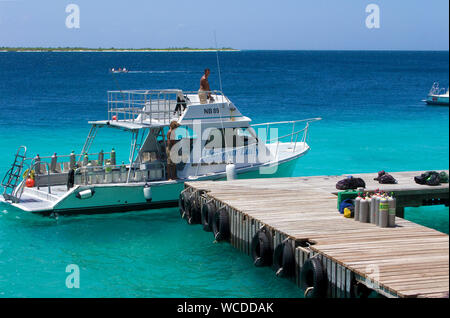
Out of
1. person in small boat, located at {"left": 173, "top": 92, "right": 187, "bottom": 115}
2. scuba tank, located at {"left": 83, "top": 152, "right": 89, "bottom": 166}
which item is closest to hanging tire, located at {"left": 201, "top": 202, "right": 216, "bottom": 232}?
person in small boat, located at {"left": 173, "top": 92, "right": 187, "bottom": 115}

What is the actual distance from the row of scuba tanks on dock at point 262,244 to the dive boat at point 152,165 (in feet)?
4.04

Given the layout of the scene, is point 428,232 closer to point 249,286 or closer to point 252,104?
point 249,286

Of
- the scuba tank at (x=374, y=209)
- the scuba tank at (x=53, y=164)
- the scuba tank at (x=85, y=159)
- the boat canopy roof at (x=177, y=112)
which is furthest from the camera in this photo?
the scuba tank at (x=53, y=164)

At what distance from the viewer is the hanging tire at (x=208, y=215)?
55.1 ft

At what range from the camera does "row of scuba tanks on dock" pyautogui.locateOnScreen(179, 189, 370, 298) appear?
457 inches

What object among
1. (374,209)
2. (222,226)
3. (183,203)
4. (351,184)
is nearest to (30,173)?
(183,203)

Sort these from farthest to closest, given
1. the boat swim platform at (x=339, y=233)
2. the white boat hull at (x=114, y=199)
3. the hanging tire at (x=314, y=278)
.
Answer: the white boat hull at (x=114, y=199) → the hanging tire at (x=314, y=278) → the boat swim platform at (x=339, y=233)

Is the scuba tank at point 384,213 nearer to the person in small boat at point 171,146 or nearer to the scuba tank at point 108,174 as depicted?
the person in small boat at point 171,146

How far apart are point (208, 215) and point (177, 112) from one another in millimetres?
4663

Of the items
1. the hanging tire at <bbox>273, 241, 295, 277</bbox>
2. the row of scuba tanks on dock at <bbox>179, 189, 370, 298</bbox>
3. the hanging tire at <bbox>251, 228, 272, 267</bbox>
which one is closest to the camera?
the row of scuba tanks on dock at <bbox>179, 189, 370, 298</bbox>

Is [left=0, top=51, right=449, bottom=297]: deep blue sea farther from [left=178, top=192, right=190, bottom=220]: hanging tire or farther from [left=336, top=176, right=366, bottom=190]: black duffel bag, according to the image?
[left=336, top=176, right=366, bottom=190]: black duffel bag

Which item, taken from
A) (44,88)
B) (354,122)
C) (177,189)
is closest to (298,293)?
(177,189)

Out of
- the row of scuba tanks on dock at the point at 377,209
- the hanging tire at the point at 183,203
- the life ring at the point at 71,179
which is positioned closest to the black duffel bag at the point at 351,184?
the row of scuba tanks on dock at the point at 377,209

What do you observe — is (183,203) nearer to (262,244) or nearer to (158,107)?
(158,107)
